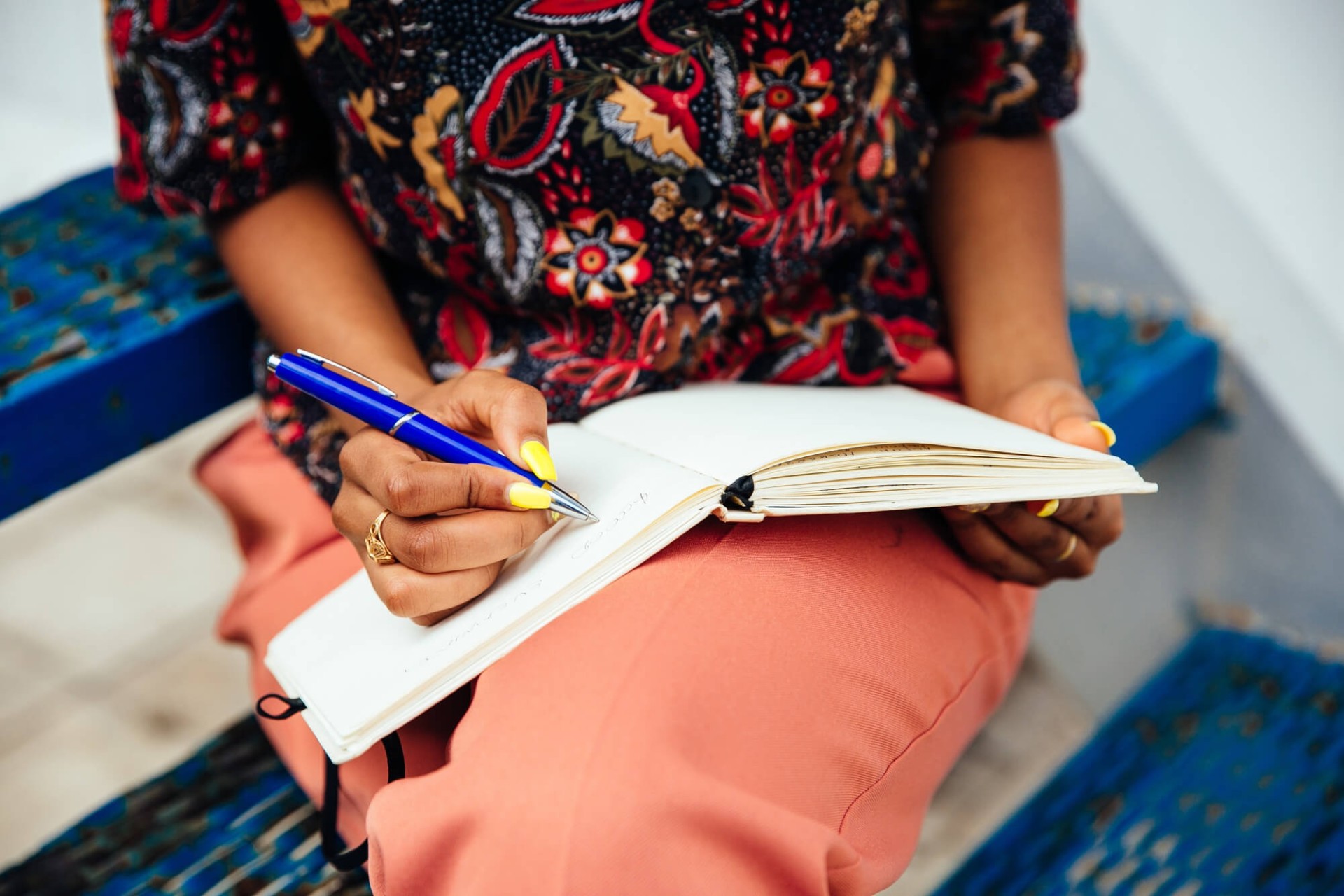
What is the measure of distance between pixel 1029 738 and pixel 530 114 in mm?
1100

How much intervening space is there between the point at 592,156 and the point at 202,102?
265 mm

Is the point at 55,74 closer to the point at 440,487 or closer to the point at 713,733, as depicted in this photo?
the point at 440,487

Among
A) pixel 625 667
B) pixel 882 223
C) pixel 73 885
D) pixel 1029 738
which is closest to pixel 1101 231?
pixel 882 223

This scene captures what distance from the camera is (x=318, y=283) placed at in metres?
0.68

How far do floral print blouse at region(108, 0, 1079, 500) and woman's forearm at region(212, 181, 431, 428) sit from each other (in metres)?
0.02

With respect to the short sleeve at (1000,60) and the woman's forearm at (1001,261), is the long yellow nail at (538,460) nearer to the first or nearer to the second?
the woman's forearm at (1001,261)

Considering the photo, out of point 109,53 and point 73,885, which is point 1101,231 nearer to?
point 109,53

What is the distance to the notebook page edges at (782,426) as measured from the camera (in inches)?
19.6

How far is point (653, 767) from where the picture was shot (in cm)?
43

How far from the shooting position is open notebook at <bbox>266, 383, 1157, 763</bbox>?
1.53 feet

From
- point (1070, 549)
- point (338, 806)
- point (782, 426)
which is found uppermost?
point (782, 426)

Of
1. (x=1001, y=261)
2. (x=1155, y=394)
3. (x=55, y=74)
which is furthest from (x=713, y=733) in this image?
(x=55, y=74)

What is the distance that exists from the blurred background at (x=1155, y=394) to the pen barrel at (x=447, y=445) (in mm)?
497

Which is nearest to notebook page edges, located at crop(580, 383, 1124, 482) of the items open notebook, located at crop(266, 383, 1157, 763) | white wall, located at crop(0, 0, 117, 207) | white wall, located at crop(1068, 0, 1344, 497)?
open notebook, located at crop(266, 383, 1157, 763)
